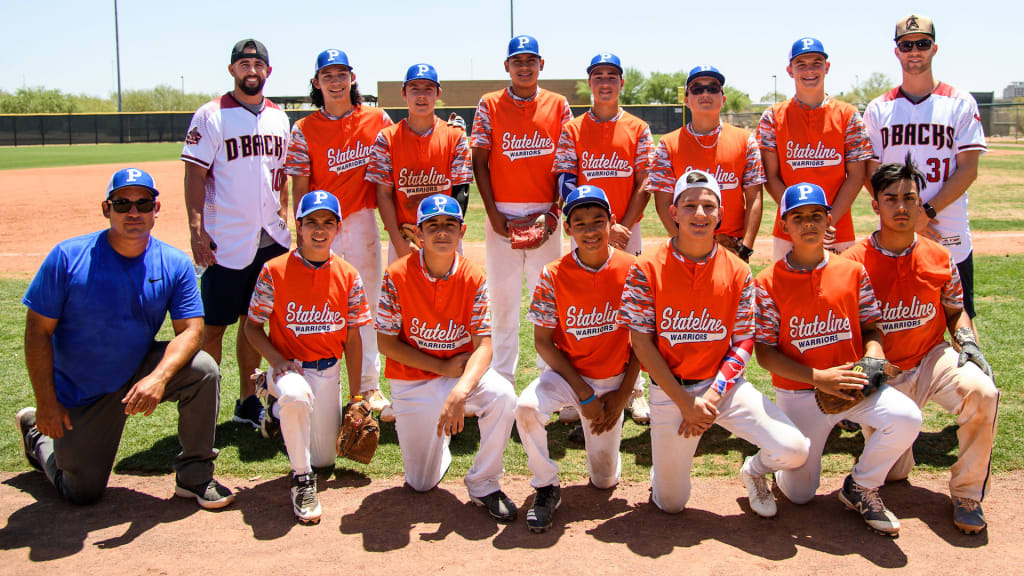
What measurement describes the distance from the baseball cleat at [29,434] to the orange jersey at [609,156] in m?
3.63

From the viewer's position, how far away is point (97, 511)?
4.23 m

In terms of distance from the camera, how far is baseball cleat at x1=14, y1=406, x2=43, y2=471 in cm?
461

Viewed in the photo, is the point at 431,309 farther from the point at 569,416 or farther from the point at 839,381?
the point at 839,381

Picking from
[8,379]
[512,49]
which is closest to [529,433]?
[512,49]

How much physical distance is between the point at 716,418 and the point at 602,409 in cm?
59

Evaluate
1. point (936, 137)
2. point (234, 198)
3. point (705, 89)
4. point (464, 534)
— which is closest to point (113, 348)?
point (234, 198)

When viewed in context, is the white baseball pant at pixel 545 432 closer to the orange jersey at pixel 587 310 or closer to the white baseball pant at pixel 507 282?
the orange jersey at pixel 587 310

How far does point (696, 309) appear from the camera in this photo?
402cm

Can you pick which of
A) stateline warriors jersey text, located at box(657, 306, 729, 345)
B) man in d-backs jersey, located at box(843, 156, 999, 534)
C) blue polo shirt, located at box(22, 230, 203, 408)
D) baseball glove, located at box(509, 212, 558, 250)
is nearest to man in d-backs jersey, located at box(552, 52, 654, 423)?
baseball glove, located at box(509, 212, 558, 250)

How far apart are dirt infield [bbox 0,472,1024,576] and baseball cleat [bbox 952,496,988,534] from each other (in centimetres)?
5

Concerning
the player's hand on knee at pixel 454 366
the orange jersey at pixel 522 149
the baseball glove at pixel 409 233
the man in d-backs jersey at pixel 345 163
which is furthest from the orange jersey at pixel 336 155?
the player's hand on knee at pixel 454 366

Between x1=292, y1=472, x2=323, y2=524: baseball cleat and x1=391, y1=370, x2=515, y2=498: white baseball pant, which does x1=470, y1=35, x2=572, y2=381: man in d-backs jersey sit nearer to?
x1=391, y1=370, x2=515, y2=498: white baseball pant

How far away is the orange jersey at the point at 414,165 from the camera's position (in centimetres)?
548

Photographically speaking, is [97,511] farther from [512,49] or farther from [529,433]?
[512,49]
